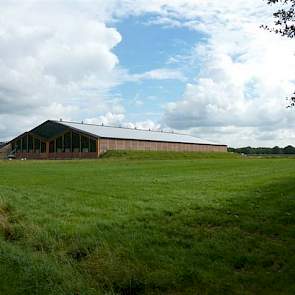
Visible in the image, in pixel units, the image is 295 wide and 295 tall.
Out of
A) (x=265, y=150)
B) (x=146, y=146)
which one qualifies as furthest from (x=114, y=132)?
(x=265, y=150)

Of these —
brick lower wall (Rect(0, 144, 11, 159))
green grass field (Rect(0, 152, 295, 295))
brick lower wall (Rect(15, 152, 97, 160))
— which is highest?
brick lower wall (Rect(0, 144, 11, 159))

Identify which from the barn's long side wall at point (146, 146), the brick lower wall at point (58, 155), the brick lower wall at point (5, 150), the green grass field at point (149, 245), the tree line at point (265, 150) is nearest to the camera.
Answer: the green grass field at point (149, 245)

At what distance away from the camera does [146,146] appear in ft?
349

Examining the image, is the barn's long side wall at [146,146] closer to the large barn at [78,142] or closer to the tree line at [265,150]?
the large barn at [78,142]

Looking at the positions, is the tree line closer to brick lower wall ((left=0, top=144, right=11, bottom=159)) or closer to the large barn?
the large barn

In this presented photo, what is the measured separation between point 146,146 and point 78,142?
1625cm

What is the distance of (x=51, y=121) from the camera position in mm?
106875

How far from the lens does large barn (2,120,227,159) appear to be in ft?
315

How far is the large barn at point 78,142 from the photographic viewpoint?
95875 mm

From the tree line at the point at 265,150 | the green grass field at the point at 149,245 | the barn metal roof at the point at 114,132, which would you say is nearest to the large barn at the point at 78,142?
the barn metal roof at the point at 114,132

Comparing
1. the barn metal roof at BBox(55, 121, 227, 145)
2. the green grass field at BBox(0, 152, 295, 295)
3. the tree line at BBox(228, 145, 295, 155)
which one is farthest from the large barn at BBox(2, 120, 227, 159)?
the green grass field at BBox(0, 152, 295, 295)

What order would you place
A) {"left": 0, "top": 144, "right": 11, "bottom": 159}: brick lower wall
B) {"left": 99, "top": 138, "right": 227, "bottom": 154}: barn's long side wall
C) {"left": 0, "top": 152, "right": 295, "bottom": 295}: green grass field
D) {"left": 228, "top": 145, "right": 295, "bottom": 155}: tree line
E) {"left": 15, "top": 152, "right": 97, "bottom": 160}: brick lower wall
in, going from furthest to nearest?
{"left": 228, "top": 145, "right": 295, "bottom": 155}: tree line, {"left": 0, "top": 144, "right": 11, "bottom": 159}: brick lower wall, {"left": 99, "top": 138, "right": 227, "bottom": 154}: barn's long side wall, {"left": 15, "top": 152, "right": 97, "bottom": 160}: brick lower wall, {"left": 0, "top": 152, "right": 295, "bottom": 295}: green grass field

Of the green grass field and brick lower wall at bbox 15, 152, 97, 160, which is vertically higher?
brick lower wall at bbox 15, 152, 97, 160

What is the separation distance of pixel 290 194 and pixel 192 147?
10368 cm
